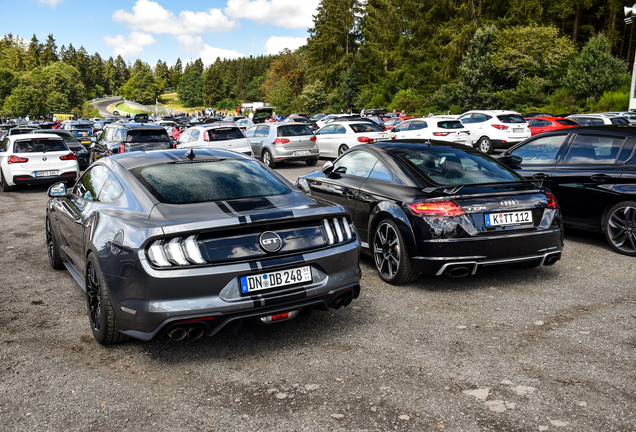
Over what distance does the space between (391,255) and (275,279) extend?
2.18 metres

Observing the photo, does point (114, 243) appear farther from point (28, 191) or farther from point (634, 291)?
point (28, 191)

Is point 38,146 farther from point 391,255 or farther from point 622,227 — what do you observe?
point 622,227

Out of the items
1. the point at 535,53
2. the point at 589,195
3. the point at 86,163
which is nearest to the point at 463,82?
the point at 535,53

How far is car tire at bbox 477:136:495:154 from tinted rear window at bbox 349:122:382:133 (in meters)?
4.83

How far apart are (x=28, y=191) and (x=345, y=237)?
44.6 ft

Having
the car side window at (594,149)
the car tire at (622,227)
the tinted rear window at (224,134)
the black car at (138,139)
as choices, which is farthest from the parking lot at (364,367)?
the tinted rear window at (224,134)

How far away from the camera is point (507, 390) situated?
3.34 m

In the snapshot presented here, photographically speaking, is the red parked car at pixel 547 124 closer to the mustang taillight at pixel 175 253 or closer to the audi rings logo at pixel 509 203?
the audi rings logo at pixel 509 203

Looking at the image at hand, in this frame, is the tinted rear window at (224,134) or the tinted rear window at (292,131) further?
the tinted rear window at (292,131)

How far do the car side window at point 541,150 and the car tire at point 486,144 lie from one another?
1428cm

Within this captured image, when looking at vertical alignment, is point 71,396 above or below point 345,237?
below

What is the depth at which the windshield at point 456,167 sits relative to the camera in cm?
568

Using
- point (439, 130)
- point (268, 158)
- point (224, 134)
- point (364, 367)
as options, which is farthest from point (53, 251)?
point (439, 130)

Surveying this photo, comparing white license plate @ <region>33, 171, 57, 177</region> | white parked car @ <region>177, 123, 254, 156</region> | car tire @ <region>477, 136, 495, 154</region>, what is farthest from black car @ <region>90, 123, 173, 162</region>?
car tire @ <region>477, 136, 495, 154</region>
